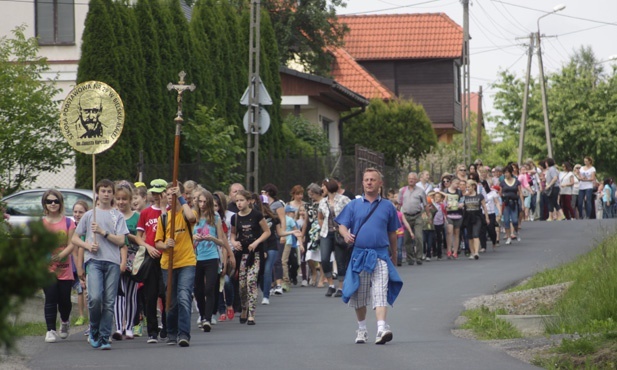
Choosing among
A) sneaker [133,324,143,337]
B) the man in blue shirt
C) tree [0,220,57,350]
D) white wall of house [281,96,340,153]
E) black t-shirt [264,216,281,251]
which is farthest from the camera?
white wall of house [281,96,340,153]

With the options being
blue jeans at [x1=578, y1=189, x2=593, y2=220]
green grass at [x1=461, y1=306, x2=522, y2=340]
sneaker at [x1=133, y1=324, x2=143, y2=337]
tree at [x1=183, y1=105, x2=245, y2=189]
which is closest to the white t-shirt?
blue jeans at [x1=578, y1=189, x2=593, y2=220]

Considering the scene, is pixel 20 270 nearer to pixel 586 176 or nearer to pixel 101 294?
pixel 101 294

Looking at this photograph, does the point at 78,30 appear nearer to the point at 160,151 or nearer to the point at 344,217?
the point at 160,151

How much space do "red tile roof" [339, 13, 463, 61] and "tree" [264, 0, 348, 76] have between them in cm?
1195

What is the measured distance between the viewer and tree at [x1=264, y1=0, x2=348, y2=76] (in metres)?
50.7

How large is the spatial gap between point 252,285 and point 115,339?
2.23 m

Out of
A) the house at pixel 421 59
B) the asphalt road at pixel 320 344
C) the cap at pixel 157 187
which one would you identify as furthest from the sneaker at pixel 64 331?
the house at pixel 421 59

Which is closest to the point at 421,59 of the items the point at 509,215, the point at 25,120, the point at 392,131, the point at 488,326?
the point at 392,131

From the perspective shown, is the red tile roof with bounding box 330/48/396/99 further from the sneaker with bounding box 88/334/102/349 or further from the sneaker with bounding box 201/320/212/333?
the sneaker with bounding box 88/334/102/349

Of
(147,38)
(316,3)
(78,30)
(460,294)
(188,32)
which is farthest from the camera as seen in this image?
(316,3)

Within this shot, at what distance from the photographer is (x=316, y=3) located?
51.2 metres

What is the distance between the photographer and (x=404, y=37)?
65688 millimetres

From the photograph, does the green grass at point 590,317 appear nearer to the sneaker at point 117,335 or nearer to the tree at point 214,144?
the sneaker at point 117,335

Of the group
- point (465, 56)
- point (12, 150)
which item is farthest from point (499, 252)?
point (465, 56)
